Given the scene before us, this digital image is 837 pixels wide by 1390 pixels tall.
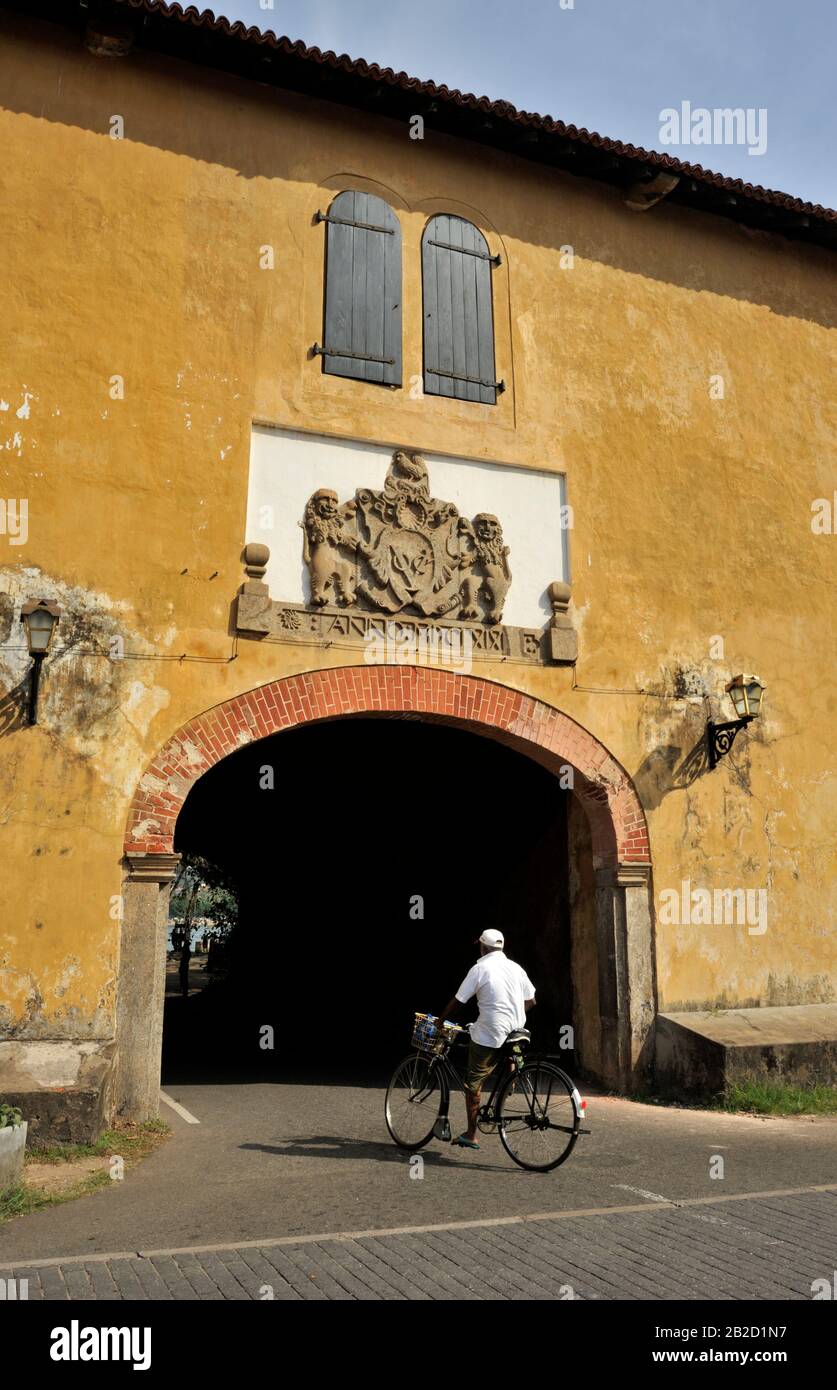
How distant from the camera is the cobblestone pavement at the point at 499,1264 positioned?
14.9 feet

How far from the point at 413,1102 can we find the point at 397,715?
3413 millimetres

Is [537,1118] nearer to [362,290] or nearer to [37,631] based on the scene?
[37,631]

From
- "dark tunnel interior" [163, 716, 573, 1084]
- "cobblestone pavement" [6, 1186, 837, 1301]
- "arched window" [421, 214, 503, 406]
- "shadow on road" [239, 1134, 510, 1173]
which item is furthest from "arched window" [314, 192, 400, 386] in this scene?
"cobblestone pavement" [6, 1186, 837, 1301]

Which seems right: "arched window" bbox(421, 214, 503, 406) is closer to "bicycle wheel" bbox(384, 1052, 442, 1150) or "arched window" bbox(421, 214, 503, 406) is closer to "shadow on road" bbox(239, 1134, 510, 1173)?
"bicycle wheel" bbox(384, 1052, 442, 1150)

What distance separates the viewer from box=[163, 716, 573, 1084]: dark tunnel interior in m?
12.5

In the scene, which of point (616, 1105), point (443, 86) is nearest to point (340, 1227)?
point (616, 1105)

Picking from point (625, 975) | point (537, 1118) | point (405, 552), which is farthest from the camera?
point (625, 975)

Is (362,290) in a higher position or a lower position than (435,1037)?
higher

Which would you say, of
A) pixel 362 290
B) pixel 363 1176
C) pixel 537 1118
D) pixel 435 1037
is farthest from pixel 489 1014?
pixel 362 290

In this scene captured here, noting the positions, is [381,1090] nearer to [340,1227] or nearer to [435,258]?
[340,1227]

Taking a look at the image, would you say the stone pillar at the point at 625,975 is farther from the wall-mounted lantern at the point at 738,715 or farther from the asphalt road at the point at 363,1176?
the wall-mounted lantern at the point at 738,715

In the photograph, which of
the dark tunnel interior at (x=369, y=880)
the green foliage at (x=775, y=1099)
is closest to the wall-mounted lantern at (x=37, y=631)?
the dark tunnel interior at (x=369, y=880)

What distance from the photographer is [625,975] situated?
9.98 metres

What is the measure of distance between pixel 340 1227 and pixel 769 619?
26.4 feet
